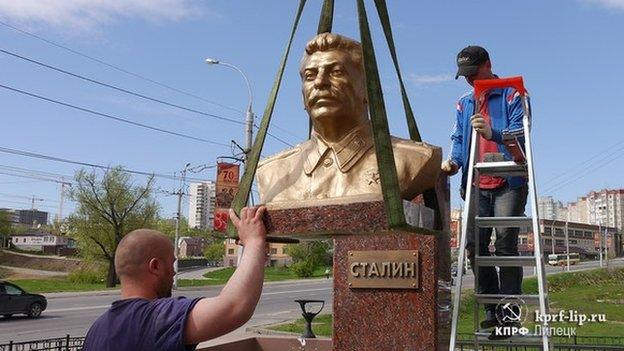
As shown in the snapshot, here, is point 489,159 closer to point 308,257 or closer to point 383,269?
point 383,269

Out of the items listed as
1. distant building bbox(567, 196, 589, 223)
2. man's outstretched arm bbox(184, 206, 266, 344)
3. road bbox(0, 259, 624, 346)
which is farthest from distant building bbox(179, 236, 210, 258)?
man's outstretched arm bbox(184, 206, 266, 344)

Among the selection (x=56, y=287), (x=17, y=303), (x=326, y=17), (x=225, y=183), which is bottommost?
(x=56, y=287)

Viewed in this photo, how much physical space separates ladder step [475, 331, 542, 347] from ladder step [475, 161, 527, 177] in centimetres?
122

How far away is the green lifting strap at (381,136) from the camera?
9.67ft

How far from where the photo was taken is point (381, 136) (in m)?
3.02

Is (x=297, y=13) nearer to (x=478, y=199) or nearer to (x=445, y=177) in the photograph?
(x=445, y=177)

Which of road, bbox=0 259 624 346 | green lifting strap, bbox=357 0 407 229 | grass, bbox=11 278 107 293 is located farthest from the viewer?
grass, bbox=11 278 107 293

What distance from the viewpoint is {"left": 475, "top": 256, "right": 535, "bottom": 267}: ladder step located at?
436 centimetres

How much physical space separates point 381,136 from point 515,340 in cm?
221

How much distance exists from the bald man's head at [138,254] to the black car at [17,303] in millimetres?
19385

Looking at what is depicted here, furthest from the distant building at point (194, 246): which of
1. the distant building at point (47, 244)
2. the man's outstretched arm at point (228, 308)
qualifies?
the man's outstretched arm at point (228, 308)

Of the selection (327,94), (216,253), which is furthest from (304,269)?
(327,94)

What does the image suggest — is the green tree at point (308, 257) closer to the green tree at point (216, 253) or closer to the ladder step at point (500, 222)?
the green tree at point (216, 253)

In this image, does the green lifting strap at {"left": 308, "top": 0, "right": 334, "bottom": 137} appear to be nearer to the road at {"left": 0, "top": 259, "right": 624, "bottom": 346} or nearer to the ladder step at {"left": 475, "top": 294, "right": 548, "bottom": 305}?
the ladder step at {"left": 475, "top": 294, "right": 548, "bottom": 305}
